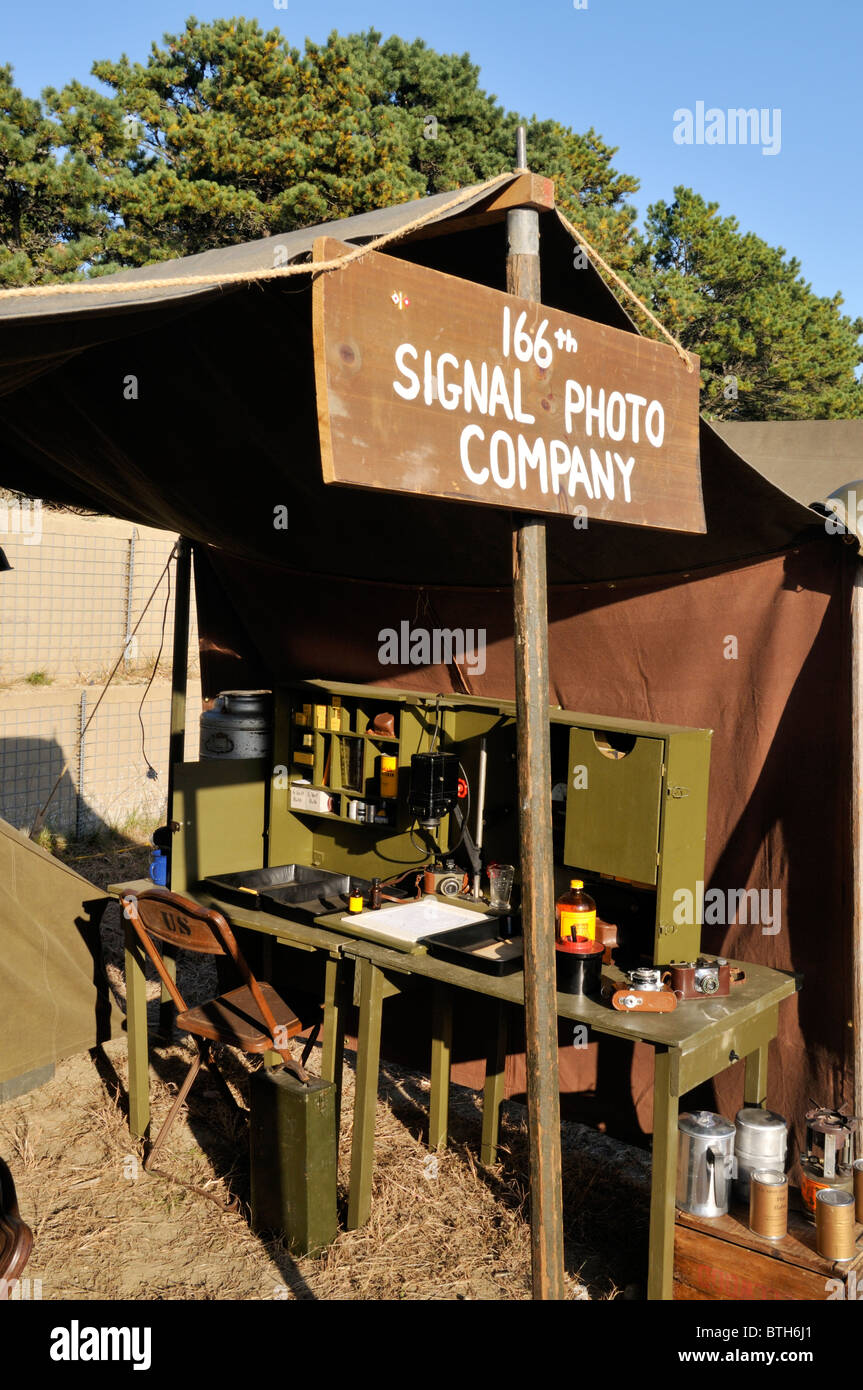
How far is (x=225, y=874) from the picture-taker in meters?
4.81

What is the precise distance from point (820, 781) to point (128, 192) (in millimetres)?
14019

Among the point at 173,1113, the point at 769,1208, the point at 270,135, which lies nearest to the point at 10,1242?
the point at 769,1208

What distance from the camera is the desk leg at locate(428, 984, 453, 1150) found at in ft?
13.8

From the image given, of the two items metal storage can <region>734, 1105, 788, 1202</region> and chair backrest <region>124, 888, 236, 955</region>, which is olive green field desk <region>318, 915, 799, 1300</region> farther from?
chair backrest <region>124, 888, 236, 955</region>

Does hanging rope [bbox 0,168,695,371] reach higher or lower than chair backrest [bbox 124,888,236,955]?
higher

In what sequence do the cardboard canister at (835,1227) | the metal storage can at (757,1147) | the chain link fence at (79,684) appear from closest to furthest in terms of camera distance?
the cardboard canister at (835,1227) → the metal storage can at (757,1147) → the chain link fence at (79,684)

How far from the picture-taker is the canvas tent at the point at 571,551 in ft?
9.34

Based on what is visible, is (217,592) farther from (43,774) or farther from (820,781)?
(43,774)

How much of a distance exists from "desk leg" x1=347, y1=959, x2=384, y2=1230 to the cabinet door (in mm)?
796

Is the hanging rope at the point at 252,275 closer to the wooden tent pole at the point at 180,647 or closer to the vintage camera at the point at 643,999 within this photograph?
the vintage camera at the point at 643,999

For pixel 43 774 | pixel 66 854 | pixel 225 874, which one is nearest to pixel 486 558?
pixel 225 874

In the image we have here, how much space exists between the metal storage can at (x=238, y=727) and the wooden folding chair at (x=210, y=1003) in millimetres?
1094

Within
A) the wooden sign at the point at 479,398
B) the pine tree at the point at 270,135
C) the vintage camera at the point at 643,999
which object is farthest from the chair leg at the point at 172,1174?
the pine tree at the point at 270,135

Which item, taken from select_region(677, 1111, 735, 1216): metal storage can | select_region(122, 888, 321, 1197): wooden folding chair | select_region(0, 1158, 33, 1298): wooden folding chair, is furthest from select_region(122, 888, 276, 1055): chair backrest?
select_region(0, 1158, 33, 1298): wooden folding chair
